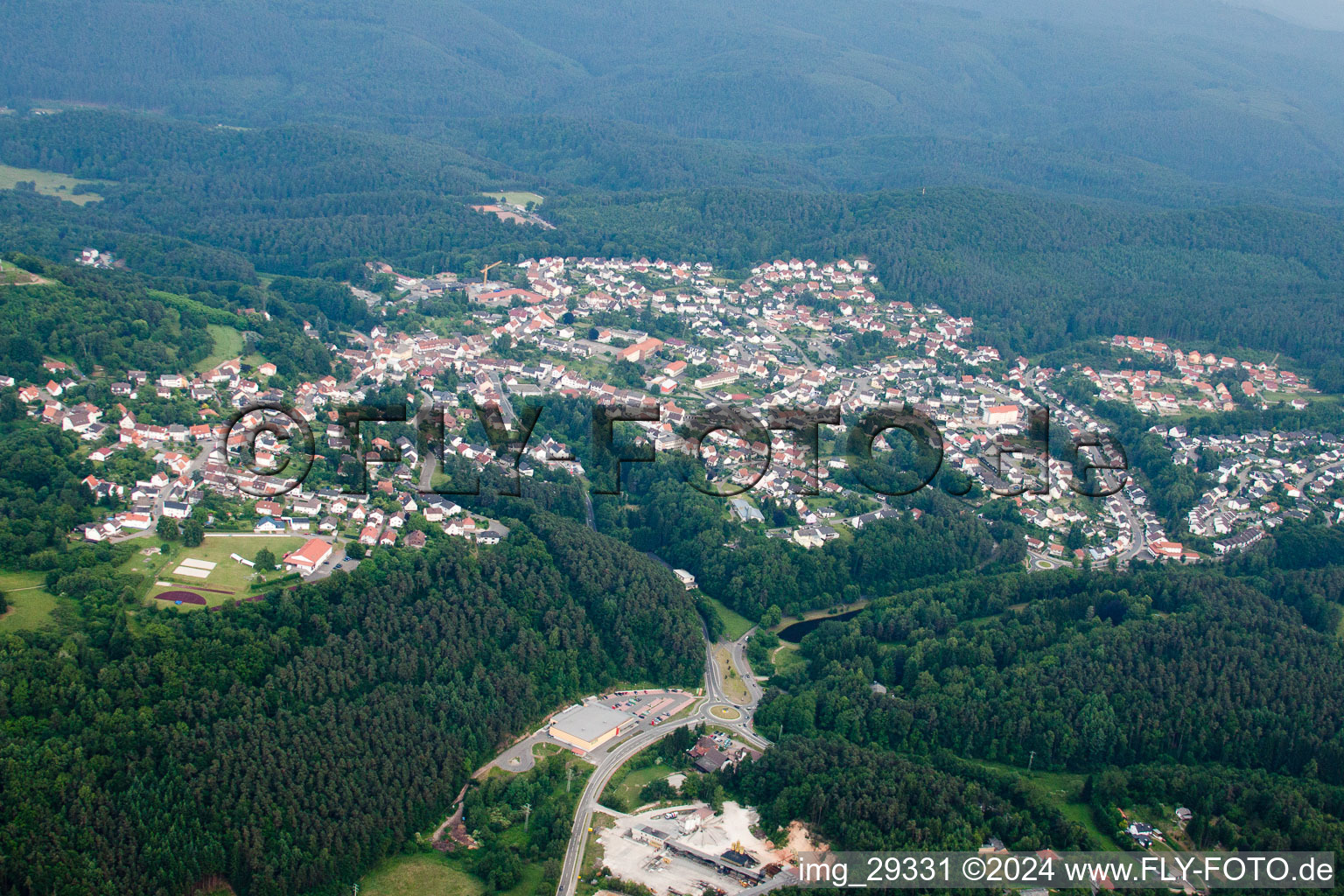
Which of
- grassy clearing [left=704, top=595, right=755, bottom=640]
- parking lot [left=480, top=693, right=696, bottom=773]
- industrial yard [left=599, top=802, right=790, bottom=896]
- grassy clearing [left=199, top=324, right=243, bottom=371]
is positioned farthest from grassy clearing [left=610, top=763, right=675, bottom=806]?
grassy clearing [left=199, top=324, right=243, bottom=371]

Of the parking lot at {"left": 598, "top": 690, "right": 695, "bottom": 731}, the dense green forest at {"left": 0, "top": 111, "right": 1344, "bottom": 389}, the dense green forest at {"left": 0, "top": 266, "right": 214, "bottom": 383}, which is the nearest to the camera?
the parking lot at {"left": 598, "top": 690, "right": 695, "bottom": 731}

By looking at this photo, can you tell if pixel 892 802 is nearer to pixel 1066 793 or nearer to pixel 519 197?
pixel 1066 793

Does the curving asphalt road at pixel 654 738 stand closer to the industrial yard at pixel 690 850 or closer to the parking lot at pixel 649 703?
the parking lot at pixel 649 703

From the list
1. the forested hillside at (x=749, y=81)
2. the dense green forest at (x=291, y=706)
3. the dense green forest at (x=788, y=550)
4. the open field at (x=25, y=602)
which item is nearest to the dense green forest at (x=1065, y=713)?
the dense green forest at (x=788, y=550)

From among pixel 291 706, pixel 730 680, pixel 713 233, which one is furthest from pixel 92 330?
pixel 713 233

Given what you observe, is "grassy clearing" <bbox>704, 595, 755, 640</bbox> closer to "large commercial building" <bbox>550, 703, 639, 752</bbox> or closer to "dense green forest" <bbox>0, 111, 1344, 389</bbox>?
"large commercial building" <bbox>550, 703, 639, 752</bbox>

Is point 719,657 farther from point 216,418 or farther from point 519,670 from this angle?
point 216,418

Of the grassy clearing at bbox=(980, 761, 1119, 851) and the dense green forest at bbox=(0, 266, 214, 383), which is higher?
the dense green forest at bbox=(0, 266, 214, 383)
